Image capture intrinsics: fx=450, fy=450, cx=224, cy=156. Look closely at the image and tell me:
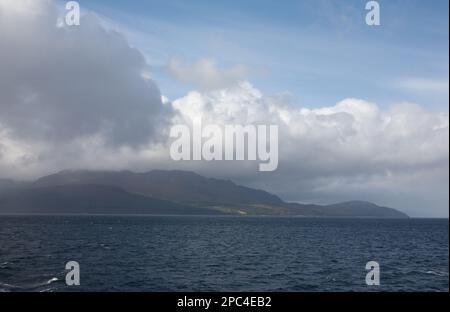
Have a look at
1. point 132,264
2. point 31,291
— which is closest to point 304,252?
point 132,264

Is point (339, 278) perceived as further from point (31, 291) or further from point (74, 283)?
point (31, 291)

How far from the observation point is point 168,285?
225 feet

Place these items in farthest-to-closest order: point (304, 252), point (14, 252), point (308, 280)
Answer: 1. point (304, 252)
2. point (14, 252)
3. point (308, 280)

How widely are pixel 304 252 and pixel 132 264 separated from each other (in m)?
50.9
